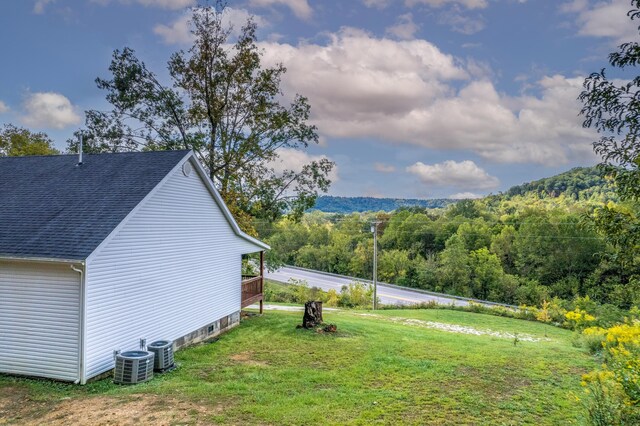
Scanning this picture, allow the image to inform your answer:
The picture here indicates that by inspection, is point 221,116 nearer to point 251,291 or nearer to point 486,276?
point 251,291

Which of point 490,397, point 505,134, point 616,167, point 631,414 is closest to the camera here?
point 631,414

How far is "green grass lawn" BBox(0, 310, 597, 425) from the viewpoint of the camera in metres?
6.54

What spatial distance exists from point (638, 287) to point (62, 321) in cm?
1073

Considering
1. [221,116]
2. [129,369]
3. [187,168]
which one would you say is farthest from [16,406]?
[221,116]

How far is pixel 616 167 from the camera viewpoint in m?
5.72

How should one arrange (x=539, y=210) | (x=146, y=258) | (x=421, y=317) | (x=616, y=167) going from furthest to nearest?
(x=539, y=210) < (x=421, y=317) < (x=146, y=258) < (x=616, y=167)

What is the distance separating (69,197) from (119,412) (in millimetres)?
5762

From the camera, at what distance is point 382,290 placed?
43.0 meters

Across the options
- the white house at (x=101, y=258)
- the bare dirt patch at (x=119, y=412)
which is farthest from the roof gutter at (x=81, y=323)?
the bare dirt patch at (x=119, y=412)

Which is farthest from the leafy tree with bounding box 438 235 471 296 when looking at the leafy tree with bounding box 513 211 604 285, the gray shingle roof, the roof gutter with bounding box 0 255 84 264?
the roof gutter with bounding box 0 255 84 264

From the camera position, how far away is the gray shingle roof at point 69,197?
8.05 metres

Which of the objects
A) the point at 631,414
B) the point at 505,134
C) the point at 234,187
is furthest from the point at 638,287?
the point at 505,134

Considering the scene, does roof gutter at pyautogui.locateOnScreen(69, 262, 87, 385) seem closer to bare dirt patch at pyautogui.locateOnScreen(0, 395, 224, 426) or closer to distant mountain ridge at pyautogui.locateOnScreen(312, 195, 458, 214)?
bare dirt patch at pyautogui.locateOnScreen(0, 395, 224, 426)

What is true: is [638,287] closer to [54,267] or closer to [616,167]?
[616,167]
